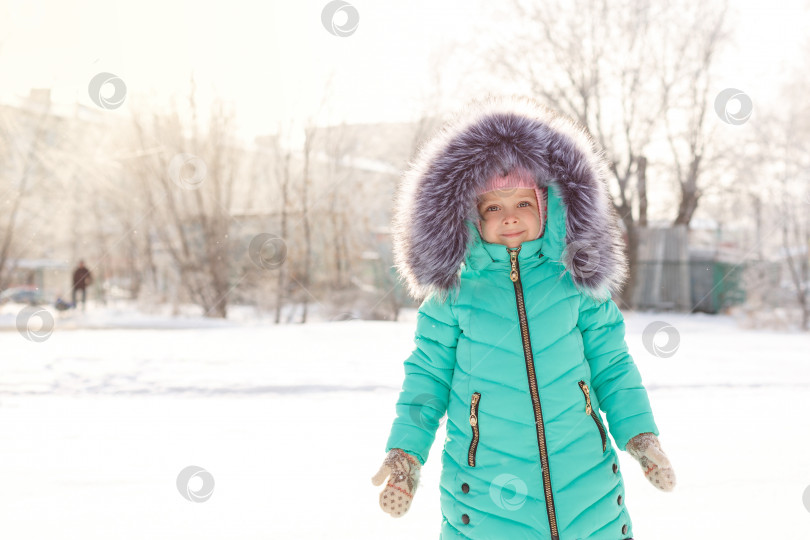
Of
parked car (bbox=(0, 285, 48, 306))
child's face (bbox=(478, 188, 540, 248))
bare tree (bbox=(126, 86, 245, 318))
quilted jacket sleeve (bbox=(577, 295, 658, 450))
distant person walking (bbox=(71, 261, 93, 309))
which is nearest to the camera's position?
quilted jacket sleeve (bbox=(577, 295, 658, 450))

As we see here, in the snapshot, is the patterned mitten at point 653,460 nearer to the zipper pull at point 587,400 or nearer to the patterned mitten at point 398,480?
the zipper pull at point 587,400

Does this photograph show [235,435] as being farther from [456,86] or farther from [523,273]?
[456,86]

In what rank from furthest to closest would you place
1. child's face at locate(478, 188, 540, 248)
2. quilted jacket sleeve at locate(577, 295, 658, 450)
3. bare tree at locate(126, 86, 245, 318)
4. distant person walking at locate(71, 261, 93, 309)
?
1. distant person walking at locate(71, 261, 93, 309)
2. bare tree at locate(126, 86, 245, 318)
3. child's face at locate(478, 188, 540, 248)
4. quilted jacket sleeve at locate(577, 295, 658, 450)

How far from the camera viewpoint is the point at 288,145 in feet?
39.4

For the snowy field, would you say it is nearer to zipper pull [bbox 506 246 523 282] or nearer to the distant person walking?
zipper pull [bbox 506 246 523 282]

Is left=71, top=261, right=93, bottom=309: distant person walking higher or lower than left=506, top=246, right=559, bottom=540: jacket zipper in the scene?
lower

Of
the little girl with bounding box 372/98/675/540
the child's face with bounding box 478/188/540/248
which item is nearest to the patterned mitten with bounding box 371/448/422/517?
the little girl with bounding box 372/98/675/540

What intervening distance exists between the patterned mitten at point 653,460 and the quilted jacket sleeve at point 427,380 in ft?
1.51

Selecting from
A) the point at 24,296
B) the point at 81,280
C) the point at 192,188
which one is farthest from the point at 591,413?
the point at 24,296

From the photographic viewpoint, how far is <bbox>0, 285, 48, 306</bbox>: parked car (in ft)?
41.3

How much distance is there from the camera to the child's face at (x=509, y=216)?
167 centimetres

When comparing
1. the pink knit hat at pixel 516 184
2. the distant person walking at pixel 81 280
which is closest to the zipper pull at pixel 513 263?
the pink knit hat at pixel 516 184

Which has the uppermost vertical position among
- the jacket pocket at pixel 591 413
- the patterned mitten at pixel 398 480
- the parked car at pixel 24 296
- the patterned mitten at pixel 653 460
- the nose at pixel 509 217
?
the nose at pixel 509 217

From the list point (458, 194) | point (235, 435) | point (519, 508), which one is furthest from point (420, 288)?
point (235, 435)
